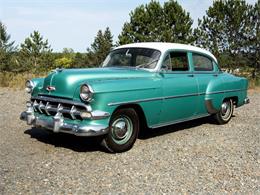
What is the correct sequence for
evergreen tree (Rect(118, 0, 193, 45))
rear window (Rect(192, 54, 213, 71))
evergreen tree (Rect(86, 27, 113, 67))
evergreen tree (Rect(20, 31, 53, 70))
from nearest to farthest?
1. rear window (Rect(192, 54, 213, 71))
2. evergreen tree (Rect(118, 0, 193, 45))
3. evergreen tree (Rect(86, 27, 113, 67))
4. evergreen tree (Rect(20, 31, 53, 70))

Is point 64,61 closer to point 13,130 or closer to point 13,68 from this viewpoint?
point 13,68

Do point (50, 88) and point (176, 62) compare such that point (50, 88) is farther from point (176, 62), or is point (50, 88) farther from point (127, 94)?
point (176, 62)

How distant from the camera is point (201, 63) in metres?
7.50

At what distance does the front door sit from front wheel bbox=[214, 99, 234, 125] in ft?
3.82

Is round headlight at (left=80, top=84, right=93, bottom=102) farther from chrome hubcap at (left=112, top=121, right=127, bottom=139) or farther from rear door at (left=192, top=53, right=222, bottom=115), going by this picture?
rear door at (left=192, top=53, right=222, bottom=115)

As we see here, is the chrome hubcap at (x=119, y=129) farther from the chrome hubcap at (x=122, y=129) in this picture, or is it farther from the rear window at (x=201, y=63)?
the rear window at (x=201, y=63)

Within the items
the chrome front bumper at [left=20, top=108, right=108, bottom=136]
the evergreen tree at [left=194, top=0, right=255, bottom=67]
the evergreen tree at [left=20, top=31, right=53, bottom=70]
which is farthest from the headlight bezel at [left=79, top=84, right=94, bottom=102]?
the evergreen tree at [left=20, top=31, right=53, bottom=70]

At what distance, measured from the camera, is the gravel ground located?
410 cm

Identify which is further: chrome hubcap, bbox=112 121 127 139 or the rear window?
the rear window

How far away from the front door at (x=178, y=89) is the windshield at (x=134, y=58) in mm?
233

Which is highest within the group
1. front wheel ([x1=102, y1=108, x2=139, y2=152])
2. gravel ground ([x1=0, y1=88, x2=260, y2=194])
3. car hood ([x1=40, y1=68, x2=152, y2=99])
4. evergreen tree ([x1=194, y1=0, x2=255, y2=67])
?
evergreen tree ([x1=194, y1=0, x2=255, y2=67])

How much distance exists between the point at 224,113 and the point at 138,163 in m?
3.74

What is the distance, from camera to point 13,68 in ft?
126

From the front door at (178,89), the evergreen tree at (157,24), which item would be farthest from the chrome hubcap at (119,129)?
the evergreen tree at (157,24)
